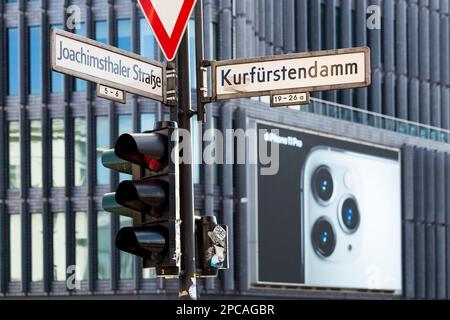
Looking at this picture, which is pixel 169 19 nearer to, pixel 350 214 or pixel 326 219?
pixel 326 219

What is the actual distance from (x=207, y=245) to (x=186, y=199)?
0.44m

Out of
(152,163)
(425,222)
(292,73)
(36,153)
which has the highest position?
(292,73)

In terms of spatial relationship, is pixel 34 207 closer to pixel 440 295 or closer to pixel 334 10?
pixel 334 10

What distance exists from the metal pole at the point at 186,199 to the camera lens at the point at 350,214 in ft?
150

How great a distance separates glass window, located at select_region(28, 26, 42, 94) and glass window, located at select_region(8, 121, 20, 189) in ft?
5.39

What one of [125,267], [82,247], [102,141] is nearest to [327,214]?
[125,267]

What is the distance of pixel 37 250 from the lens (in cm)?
4962

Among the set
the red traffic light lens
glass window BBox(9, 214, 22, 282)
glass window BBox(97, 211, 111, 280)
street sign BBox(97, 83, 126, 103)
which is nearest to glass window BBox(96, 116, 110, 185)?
glass window BBox(97, 211, 111, 280)

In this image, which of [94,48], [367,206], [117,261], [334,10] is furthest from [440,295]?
[94,48]

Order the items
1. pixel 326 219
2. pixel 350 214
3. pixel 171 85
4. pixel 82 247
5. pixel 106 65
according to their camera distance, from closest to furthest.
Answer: pixel 106 65 < pixel 171 85 < pixel 82 247 < pixel 326 219 < pixel 350 214

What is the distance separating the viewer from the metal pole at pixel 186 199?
9.78 m

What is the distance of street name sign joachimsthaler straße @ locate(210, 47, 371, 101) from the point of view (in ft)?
33.8

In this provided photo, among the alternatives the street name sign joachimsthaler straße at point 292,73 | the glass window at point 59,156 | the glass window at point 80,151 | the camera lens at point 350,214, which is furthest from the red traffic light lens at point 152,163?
the camera lens at point 350,214

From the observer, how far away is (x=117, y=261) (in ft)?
160
